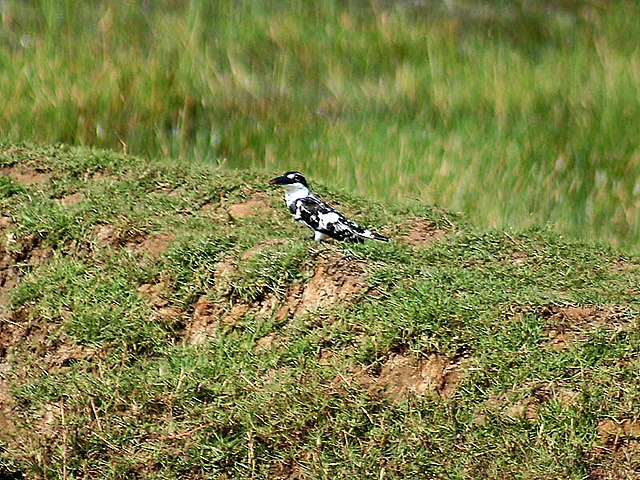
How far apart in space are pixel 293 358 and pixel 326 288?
38cm

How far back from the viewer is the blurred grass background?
23.2 feet

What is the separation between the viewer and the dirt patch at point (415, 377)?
457 centimetres

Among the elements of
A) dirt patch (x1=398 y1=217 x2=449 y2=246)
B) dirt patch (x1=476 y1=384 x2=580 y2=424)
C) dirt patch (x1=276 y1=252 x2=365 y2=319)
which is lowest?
dirt patch (x1=398 y1=217 x2=449 y2=246)

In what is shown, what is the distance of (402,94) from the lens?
26.6 feet

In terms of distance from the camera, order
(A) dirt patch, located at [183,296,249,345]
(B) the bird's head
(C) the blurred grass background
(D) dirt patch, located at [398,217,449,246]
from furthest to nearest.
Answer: (C) the blurred grass background → (D) dirt patch, located at [398,217,449,246] → (B) the bird's head → (A) dirt patch, located at [183,296,249,345]

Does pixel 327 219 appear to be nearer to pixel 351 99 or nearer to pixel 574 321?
pixel 574 321

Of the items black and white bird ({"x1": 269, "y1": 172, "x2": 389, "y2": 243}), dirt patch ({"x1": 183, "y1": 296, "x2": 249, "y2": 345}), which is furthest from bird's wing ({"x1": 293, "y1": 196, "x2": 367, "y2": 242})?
dirt patch ({"x1": 183, "y1": 296, "x2": 249, "y2": 345})

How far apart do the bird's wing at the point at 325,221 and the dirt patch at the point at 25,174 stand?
6.08 feet

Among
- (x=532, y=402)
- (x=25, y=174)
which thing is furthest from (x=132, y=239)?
(x=532, y=402)

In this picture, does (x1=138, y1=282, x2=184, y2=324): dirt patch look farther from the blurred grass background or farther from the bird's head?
the blurred grass background

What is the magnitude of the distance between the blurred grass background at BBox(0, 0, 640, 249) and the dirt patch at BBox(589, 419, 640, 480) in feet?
8.18

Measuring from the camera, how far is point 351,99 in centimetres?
808

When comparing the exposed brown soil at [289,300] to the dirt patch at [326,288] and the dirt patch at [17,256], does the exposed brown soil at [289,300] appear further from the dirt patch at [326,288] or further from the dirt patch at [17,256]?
the dirt patch at [17,256]

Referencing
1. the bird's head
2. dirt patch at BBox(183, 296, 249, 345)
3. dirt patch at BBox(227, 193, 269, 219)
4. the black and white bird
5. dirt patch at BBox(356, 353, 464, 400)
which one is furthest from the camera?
dirt patch at BBox(227, 193, 269, 219)
